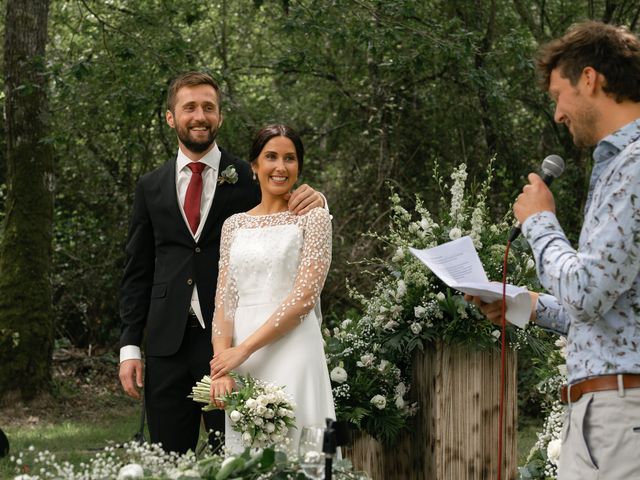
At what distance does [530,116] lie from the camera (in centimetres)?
1205

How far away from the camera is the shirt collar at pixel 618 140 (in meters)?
2.61

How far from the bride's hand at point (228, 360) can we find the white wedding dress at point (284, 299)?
11cm

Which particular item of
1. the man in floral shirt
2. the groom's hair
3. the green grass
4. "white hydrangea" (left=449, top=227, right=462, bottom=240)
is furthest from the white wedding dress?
the green grass

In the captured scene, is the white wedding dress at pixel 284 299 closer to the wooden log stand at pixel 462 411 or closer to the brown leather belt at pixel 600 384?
the wooden log stand at pixel 462 411

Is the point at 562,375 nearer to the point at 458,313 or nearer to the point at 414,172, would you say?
Result: the point at 458,313

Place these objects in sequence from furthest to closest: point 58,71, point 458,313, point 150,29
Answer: point 150,29, point 58,71, point 458,313

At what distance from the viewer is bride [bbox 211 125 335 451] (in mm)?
4191

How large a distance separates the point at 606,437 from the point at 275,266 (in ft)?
6.48

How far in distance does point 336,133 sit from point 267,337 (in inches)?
314

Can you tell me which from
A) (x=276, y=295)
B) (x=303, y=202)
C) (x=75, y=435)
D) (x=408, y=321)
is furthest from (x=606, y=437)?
(x=75, y=435)

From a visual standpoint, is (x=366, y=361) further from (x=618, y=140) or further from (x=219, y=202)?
(x=618, y=140)

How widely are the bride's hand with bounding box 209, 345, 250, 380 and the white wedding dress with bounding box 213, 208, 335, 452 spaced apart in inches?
4.2

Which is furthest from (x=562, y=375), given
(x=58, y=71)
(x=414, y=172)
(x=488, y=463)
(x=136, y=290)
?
(x=414, y=172)

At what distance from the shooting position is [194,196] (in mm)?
4637
